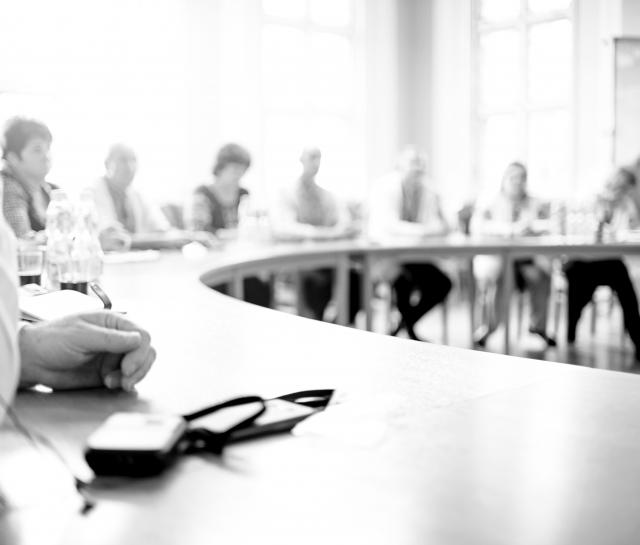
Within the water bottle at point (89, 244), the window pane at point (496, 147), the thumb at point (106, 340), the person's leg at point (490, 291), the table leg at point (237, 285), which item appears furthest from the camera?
the window pane at point (496, 147)

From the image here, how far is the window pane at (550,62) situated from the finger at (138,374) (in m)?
6.46

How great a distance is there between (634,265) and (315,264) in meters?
2.81

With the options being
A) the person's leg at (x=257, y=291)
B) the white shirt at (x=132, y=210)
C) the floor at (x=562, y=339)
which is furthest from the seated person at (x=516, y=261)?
the white shirt at (x=132, y=210)

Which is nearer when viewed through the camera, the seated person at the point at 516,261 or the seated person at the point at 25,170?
the seated person at the point at 25,170

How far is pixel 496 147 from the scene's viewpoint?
7.45 metres

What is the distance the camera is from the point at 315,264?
368 centimetres

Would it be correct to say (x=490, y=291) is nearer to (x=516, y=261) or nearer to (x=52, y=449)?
(x=516, y=261)

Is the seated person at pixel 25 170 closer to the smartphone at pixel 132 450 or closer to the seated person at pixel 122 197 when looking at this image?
the seated person at pixel 122 197

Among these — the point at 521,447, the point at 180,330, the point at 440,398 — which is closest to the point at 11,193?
the point at 180,330

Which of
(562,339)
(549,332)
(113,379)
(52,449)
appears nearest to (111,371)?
(113,379)

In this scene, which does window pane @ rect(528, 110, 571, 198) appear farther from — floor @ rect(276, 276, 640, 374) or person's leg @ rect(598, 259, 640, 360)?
person's leg @ rect(598, 259, 640, 360)

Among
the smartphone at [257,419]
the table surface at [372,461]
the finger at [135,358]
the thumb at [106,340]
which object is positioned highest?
the thumb at [106,340]

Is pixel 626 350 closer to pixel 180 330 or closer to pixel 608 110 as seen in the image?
pixel 608 110

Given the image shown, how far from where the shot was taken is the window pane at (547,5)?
22.5 ft
